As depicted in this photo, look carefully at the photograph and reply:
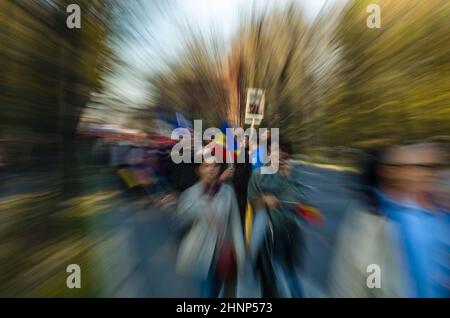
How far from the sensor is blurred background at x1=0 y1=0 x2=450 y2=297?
180 centimetres

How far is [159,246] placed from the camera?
6.21ft

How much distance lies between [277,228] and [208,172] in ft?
1.43

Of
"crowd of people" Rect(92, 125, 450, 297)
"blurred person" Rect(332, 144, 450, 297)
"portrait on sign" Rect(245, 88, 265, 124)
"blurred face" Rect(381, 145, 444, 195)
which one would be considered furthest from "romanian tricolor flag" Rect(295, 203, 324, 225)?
"portrait on sign" Rect(245, 88, 265, 124)

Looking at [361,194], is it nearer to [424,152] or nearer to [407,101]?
[424,152]

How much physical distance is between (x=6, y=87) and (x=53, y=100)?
21 cm

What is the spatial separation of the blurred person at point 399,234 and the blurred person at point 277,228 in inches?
8.7

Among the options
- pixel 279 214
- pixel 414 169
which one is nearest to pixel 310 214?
pixel 279 214

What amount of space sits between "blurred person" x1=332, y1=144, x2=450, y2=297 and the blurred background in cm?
8

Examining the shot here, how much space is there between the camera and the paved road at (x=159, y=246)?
186 centimetres

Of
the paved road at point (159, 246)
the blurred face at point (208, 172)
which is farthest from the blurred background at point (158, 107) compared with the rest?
the blurred face at point (208, 172)

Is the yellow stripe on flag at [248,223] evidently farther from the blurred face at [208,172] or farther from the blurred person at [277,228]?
the blurred face at [208,172]

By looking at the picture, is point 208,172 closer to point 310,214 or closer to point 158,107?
point 158,107

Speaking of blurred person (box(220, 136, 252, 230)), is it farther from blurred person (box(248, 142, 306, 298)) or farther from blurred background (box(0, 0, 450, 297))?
blurred background (box(0, 0, 450, 297))

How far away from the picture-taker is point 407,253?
1.82 m
